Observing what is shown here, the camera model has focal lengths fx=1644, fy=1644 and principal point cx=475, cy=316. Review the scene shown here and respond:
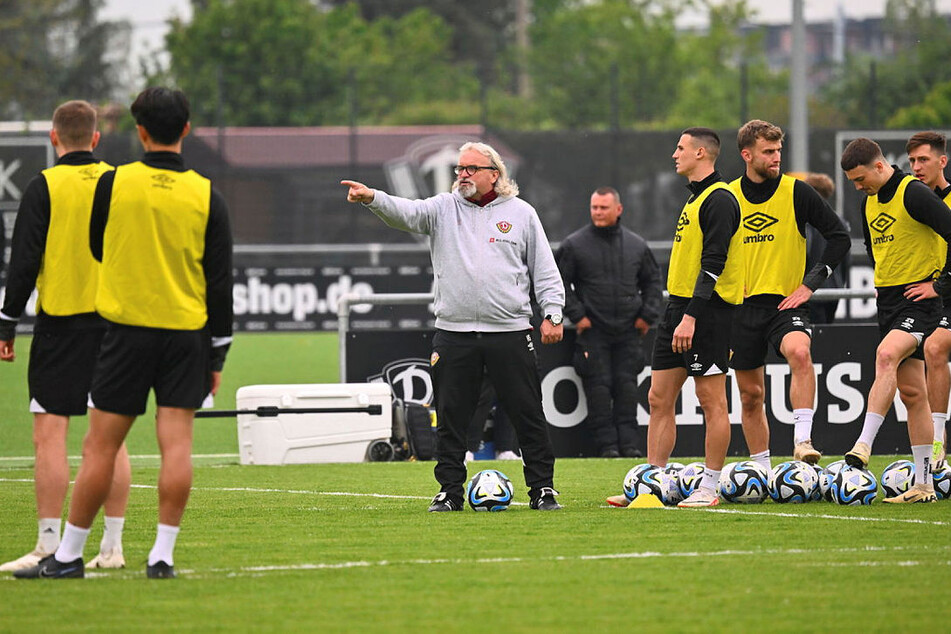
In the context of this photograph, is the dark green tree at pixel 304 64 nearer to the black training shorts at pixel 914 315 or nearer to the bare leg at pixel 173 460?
the black training shorts at pixel 914 315

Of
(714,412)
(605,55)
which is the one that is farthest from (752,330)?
(605,55)

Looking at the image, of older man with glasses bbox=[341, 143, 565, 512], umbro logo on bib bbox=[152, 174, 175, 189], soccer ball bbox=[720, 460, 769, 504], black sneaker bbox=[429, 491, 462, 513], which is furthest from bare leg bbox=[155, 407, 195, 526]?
soccer ball bbox=[720, 460, 769, 504]

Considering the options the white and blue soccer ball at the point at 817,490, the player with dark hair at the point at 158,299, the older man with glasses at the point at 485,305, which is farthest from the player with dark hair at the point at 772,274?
the player with dark hair at the point at 158,299

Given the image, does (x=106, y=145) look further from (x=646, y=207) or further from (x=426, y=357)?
(x=426, y=357)

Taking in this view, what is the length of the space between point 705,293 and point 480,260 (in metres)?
Result: 1.26

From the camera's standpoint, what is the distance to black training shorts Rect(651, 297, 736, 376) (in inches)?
364

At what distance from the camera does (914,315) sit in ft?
31.6

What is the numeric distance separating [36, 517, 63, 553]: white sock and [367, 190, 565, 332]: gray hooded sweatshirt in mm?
2765

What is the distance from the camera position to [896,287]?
9.77 m

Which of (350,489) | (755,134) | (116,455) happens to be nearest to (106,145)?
(350,489)

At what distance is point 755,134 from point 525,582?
3853 mm

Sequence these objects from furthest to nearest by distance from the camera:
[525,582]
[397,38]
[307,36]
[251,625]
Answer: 1. [397,38]
2. [307,36]
3. [525,582]
4. [251,625]

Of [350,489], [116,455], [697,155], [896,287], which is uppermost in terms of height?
[697,155]

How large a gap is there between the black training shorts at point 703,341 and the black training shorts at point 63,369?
11.7 feet
